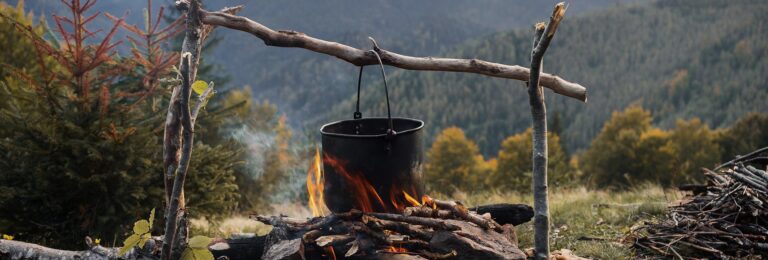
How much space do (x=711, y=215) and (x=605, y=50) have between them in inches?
6172

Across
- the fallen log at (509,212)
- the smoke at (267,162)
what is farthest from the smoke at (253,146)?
the fallen log at (509,212)

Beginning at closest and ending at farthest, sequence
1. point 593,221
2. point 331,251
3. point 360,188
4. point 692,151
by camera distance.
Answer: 1. point 331,251
2. point 360,188
3. point 593,221
4. point 692,151

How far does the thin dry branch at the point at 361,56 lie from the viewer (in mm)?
4016

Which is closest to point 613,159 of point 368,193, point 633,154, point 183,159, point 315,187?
point 633,154

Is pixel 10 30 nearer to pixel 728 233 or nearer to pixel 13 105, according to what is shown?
pixel 13 105

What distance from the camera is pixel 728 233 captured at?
4859 millimetres

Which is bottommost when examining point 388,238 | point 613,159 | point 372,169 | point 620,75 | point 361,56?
point 613,159

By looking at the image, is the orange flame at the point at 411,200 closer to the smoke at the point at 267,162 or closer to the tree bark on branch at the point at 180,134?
the tree bark on branch at the point at 180,134

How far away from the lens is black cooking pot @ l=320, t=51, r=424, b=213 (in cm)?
402

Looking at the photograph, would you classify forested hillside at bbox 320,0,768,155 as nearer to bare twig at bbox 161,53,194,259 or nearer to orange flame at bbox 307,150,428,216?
orange flame at bbox 307,150,428,216

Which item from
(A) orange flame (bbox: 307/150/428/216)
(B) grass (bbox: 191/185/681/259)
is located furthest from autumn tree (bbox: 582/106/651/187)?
(A) orange flame (bbox: 307/150/428/216)

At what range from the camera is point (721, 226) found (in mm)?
5062

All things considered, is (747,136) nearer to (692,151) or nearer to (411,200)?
(692,151)

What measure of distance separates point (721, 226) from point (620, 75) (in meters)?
150
